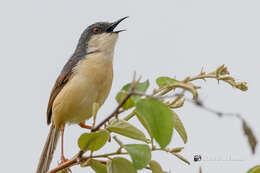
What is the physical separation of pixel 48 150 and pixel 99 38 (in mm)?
1785

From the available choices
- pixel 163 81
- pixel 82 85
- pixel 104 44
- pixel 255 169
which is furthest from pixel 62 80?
pixel 255 169

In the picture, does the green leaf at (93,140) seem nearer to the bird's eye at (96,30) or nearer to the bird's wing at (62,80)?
the bird's wing at (62,80)

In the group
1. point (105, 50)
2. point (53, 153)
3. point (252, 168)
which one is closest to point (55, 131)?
point (53, 153)

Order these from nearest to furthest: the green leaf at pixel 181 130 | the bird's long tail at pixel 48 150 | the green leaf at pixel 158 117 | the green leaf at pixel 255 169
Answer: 1. the green leaf at pixel 158 117
2. the green leaf at pixel 255 169
3. the green leaf at pixel 181 130
4. the bird's long tail at pixel 48 150

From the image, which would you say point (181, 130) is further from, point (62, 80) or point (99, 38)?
point (99, 38)

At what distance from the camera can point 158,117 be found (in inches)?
69.2

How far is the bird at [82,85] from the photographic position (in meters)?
4.62

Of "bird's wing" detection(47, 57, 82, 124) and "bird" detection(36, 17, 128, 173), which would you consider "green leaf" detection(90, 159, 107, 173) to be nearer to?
"bird" detection(36, 17, 128, 173)

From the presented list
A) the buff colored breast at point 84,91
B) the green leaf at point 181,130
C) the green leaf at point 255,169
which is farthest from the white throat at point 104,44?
the green leaf at point 255,169

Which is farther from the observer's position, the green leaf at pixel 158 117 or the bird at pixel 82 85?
the bird at pixel 82 85

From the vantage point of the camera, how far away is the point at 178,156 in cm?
228

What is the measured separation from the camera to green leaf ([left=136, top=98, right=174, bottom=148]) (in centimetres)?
171

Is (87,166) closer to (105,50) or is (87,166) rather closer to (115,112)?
(115,112)

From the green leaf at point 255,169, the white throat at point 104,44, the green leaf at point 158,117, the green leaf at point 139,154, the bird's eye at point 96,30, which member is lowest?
the green leaf at point 255,169
